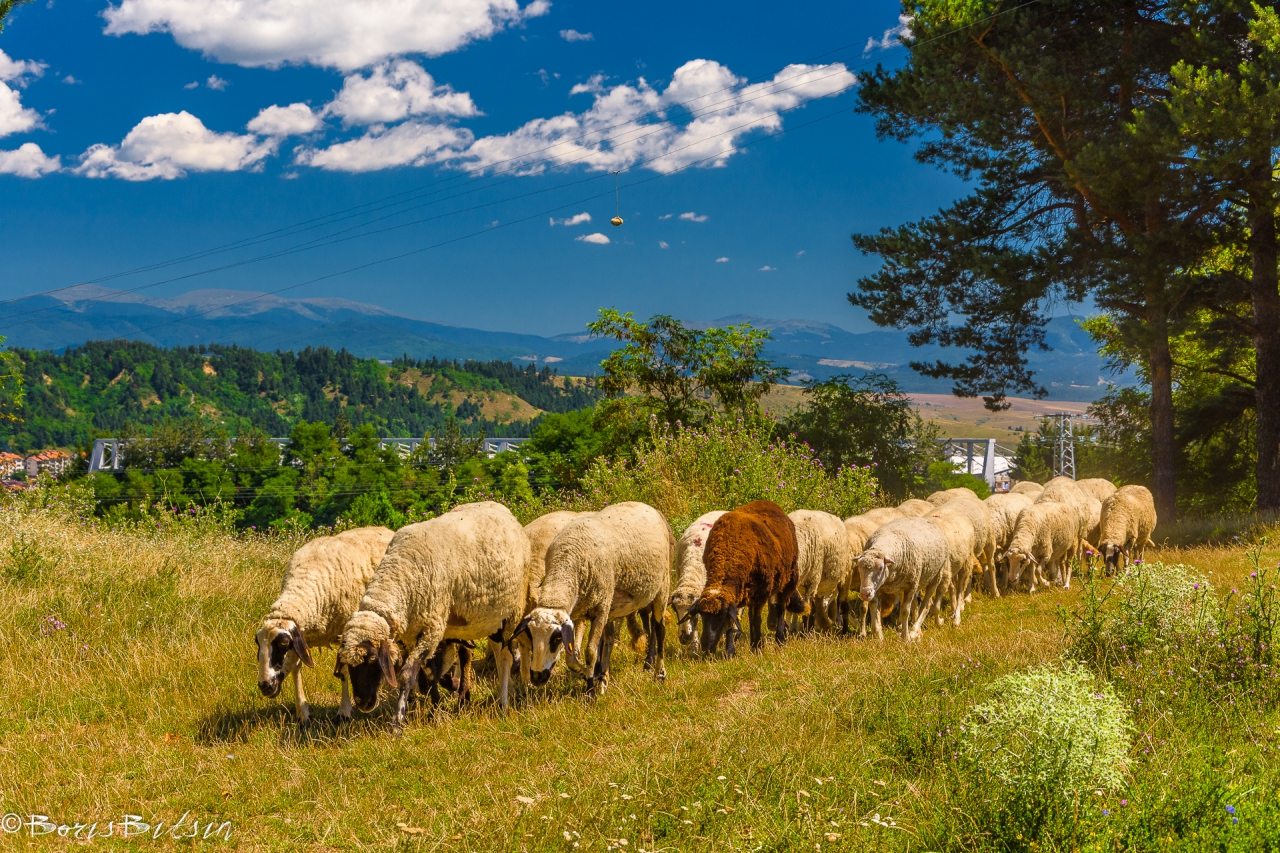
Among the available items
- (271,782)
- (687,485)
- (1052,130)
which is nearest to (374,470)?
(687,485)

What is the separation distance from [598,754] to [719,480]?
9611 millimetres

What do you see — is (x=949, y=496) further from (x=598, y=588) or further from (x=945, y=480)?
(x=945, y=480)

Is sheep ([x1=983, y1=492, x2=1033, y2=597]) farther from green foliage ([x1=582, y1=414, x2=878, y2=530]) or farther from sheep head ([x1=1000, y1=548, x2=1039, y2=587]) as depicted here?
green foliage ([x1=582, y1=414, x2=878, y2=530])

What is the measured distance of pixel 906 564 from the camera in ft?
33.9

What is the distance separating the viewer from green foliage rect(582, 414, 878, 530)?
14852mm

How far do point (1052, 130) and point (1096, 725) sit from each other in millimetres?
18245

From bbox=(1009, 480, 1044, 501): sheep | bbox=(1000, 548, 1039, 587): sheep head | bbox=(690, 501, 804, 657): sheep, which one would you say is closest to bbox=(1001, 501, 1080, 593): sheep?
bbox=(1000, 548, 1039, 587): sheep head

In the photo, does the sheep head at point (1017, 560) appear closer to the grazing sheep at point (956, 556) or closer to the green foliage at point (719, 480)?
the grazing sheep at point (956, 556)

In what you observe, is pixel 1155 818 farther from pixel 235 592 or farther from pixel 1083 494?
pixel 1083 494

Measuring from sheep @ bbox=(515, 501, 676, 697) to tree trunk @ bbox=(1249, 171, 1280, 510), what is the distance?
17.0m

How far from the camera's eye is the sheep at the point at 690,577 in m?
9.02

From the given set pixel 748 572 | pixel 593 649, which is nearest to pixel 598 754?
pixel 593 649

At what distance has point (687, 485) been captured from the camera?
51.0 feet

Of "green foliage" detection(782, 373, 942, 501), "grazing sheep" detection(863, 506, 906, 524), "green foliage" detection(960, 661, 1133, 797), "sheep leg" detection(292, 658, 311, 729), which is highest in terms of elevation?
"green foliage" detection(782, 373, 942, 501)
